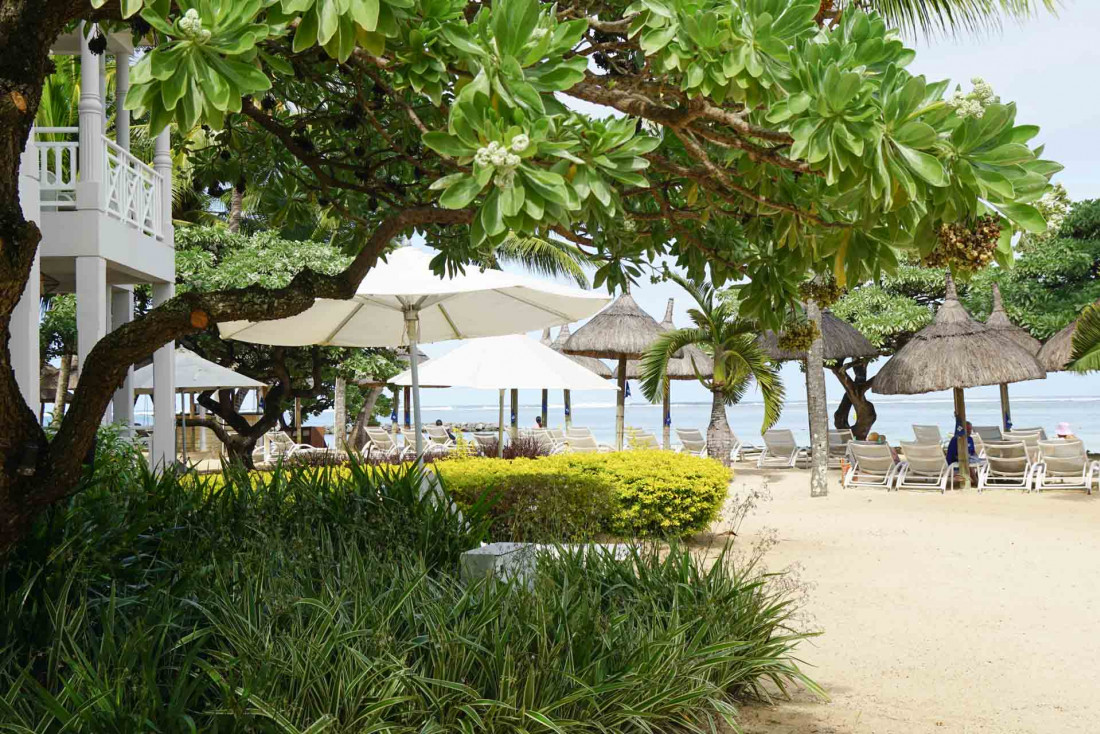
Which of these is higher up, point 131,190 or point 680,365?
point 131,190

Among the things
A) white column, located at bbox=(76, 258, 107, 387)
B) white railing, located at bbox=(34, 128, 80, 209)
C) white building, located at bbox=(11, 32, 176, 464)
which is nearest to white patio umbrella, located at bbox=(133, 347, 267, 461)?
white building, located at bbox=(11, 32, 176, 464)

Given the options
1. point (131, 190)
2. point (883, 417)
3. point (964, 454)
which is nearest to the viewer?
point (131, 190)

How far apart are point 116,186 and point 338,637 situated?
7808mm

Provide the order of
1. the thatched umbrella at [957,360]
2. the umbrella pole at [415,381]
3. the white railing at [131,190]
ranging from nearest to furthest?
the umbrella pole at [415,381]
the white railing at [131,190]
the thatched umbrella at [957,360]

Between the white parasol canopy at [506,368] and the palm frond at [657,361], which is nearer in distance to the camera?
the white parasol canopy at [506,368]

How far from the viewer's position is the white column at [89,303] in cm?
898

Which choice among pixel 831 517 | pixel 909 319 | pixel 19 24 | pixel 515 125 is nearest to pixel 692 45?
pixel 515 125

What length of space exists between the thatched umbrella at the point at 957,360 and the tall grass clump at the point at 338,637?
45.2 ft

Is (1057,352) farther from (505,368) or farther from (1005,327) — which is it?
(505,368)

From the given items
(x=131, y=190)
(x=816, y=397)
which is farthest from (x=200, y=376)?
(x=816, y=397)

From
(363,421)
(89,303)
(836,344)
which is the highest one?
(836,344)

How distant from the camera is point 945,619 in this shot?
657 centimetres

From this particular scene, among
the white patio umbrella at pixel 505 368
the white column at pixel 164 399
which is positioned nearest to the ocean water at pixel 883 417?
the white patio umbrella at pixel 505 368

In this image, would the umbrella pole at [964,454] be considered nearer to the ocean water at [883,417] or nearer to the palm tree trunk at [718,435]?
the palm tree trunk at [718,435]
